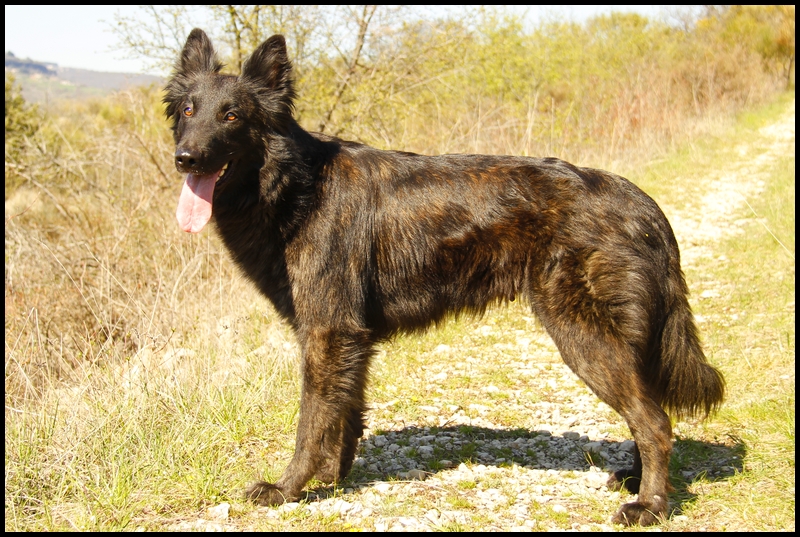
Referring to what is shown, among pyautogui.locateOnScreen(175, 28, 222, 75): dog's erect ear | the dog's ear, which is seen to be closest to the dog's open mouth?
the dog's ear

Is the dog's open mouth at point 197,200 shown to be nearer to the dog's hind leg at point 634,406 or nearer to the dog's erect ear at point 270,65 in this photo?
the dog's erect ear at point 270,65

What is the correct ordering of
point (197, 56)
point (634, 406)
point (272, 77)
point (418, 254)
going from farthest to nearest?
point (197, 56)
point (272, 77)
point (418, 254)
point (634, 406)

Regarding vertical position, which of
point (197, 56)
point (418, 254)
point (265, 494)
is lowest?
point (265, 494)

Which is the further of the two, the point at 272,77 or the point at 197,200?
the point at 272,77

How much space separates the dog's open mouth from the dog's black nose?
16 cm

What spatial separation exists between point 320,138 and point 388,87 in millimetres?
7165

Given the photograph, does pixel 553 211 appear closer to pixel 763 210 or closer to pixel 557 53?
pixel 763 210

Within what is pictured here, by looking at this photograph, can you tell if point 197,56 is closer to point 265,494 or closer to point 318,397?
point 318,397

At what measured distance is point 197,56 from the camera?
13.4 ft

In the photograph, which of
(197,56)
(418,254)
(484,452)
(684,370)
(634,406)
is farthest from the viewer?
(484,452)

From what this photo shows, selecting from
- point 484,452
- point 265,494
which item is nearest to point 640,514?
point 484,452

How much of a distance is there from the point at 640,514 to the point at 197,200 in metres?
3.09

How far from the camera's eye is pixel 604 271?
11.6 ft

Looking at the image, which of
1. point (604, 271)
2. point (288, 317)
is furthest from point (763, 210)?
point (288, 317)
